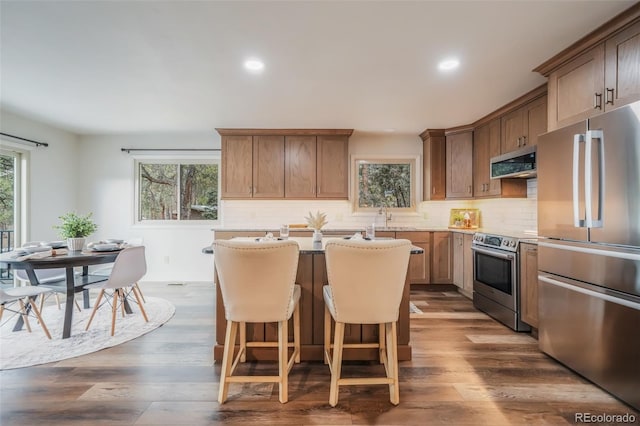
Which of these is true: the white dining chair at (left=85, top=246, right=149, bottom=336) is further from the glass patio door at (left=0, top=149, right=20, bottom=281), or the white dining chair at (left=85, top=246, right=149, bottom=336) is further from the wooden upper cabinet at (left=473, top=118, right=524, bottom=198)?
the wooden upper cabinet at (left=473, top=118, right=524, bottom=198)

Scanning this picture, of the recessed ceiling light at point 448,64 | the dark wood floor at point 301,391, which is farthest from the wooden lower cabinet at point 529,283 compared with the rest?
the recessed ceiling light at point 448,64

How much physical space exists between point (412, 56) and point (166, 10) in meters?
1.74

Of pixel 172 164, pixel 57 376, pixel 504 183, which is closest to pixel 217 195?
pixel 172 164

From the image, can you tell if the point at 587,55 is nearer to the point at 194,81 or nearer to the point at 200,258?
the point at 194,81

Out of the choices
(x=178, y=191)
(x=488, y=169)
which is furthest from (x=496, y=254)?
(x=178, y=191)

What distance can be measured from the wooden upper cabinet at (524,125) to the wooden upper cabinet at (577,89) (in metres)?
0.62

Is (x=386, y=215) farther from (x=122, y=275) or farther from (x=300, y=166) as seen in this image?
(x=122, y=275)

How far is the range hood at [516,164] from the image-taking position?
119 inches

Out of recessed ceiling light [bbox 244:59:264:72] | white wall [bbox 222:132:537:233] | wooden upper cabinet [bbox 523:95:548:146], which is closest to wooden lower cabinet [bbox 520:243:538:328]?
wooden upper cabinet [bbox 523:95:548:146]

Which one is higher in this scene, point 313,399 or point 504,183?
point 504,183

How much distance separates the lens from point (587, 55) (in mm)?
2154

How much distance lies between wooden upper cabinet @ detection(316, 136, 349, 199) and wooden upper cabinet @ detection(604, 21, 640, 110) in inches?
117

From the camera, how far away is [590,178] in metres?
1.91

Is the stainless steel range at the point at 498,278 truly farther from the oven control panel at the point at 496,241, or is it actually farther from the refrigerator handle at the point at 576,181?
the refrigerator handle at the point at 576,181
